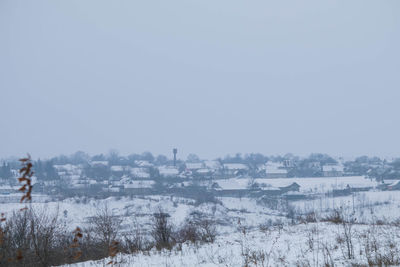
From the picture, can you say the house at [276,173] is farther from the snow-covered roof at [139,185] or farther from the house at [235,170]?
the snow-covered roof at [139,185]

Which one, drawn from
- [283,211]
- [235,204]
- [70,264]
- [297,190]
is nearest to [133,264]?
[70,264]

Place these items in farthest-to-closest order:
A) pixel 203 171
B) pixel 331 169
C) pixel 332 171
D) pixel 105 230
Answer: pixel 203 171 → pixel 331 169 → pixel 332 171 → pixel 105 230

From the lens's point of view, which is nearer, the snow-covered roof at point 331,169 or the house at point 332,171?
the house at point 332,171

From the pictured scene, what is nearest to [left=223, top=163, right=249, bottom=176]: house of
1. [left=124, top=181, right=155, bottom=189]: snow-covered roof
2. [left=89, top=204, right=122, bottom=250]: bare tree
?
[left=124, top=181, right=155, bottom=189]: snow-covered roof

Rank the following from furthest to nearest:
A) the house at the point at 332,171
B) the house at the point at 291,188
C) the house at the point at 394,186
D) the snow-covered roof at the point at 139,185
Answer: the house at the point at 332,171 → the snow-covered roof at the point at 139,185 → the house at the point at 291,188 → the house at the point at 394,186

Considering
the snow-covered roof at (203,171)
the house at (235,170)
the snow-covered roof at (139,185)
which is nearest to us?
the snow-covered roof at (139,185)

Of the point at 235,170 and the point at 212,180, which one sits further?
the point at 235,170

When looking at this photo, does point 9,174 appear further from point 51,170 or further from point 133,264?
point 133,264

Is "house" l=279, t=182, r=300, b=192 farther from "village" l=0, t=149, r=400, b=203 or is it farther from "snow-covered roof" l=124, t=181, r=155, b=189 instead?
"snow-covered roof" l=124, t=181, r=155, b=189

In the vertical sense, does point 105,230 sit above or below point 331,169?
above

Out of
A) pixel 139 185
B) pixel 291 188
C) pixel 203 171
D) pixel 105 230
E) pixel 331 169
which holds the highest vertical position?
pixel 105 230

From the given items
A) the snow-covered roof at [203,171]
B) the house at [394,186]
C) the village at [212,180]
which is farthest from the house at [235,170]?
the house at [394,186]

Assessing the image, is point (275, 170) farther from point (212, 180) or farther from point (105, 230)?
point (105, 230)

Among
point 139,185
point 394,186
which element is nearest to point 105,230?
point 394,186
